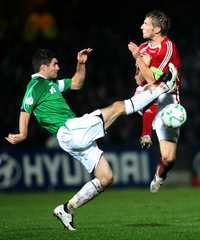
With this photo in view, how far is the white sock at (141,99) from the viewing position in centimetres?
1052

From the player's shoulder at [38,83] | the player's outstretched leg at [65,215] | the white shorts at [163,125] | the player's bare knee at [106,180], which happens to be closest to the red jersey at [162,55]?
the white shorts at [163,125]

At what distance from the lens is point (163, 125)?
38.7ft

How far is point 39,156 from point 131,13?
665cm

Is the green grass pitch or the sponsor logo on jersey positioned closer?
the green grass pitch

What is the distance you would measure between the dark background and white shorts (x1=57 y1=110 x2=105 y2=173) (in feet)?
35.6

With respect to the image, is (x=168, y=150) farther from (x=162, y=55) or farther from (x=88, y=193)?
(x=88, y=193)

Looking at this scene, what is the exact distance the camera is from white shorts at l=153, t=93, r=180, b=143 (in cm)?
1167

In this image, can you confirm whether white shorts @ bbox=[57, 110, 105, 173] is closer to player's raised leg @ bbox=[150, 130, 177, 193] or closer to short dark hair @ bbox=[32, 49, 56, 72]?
short dark hair @ bbox=[32, 49, 56, 72]

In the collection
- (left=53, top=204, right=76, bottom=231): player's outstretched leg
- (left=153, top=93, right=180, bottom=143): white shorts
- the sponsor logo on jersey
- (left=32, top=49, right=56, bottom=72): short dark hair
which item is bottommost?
(left=53, top=204, right=76, bottom=231): player's outstretched leg

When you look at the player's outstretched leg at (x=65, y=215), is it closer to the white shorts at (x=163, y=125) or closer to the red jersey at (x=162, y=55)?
the white shorts at (x=163, y=125)

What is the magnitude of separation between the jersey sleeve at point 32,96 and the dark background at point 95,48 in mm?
10723

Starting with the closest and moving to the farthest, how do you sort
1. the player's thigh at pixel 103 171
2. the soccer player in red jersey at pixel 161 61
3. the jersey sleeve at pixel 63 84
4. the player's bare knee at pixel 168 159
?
the player's thigh at pixel 103 171, the jersey sleeve at pixel 63 84, the soccer player in red jersey at pixel 161 61, the player's bare knee at pixel 168 159

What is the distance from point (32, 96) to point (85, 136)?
855 mm

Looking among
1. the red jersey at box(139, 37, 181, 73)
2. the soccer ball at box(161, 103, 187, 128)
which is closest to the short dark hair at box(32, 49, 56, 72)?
the red jersey at box(139, 37, 181, 73)
